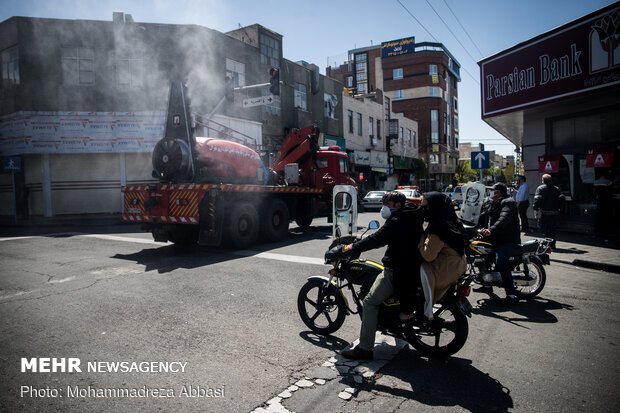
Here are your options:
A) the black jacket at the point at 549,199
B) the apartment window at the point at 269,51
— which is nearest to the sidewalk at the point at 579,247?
the black jacket at the point at 549,199

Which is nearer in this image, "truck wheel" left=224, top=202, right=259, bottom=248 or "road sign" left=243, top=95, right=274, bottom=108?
"truck wheel" left=224, top=202, right=259, bottom=248

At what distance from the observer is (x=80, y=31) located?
18891 mm

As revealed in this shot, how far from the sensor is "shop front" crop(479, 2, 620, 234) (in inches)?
412

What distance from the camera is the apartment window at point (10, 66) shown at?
18531 mm

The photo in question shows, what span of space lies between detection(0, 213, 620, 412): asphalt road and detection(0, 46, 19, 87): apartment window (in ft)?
53.6

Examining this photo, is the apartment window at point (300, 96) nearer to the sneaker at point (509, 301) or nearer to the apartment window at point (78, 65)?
the apartment window at point (78, 65)

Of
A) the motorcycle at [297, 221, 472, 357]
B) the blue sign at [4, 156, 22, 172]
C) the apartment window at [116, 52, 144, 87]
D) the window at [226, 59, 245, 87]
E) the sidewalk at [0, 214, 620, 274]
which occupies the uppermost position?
the window at [226, 59, 245, 87]

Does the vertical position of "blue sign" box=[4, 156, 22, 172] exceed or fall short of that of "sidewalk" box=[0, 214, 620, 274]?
it exceeds it

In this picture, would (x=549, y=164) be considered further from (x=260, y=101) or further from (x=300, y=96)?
(x=300, y=96)

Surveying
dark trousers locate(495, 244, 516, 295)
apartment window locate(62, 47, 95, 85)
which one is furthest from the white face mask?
apartment window locate(62, 47, 95, 85)

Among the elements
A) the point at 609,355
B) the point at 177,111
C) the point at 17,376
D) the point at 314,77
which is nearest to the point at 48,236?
the point at 177,111

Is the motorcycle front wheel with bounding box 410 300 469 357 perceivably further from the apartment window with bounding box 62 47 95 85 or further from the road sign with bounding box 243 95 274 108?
the apartment window with bounding box 62 47 95 85

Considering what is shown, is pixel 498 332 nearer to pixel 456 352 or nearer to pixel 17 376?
pixel 456 352

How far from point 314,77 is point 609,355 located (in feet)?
81.4
